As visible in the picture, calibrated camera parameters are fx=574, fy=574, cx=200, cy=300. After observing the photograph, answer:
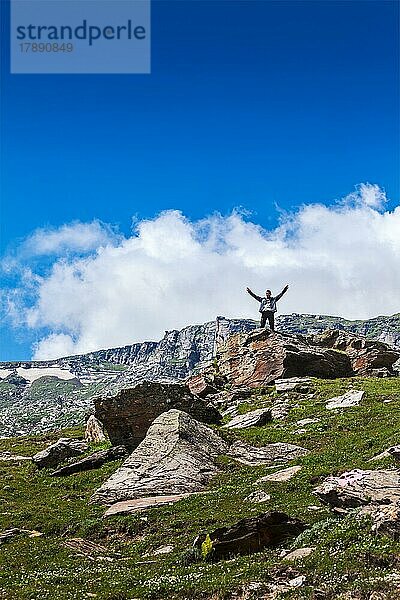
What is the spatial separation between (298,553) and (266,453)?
63.2ft

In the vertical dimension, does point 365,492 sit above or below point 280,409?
below

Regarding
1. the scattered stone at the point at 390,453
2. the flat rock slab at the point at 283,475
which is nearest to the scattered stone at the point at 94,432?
the flat rock slab at the point at 283,475

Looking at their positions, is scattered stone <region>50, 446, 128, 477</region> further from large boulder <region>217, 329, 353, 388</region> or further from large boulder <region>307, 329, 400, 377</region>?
large boulder <region>307, 329, 400, 377</region>

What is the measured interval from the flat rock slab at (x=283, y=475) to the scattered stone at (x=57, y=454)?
2011cm

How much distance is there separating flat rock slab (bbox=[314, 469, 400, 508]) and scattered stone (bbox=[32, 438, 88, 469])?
27.8 metres

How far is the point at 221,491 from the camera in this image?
30.1 meters

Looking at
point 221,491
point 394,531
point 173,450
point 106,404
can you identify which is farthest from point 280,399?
point 394,531

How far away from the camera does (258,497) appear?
90.8 ft

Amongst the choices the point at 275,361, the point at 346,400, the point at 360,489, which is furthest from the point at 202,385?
the point at 360,489

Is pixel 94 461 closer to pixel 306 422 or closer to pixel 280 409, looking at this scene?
pixel 306 422

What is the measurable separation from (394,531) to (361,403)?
3062 cm

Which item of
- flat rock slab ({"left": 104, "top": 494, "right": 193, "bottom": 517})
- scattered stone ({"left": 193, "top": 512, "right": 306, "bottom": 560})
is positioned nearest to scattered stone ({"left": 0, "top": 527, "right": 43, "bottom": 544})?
flat rock slab ({"left": 104, "top": 494, "right": 193, "bottom": 517})

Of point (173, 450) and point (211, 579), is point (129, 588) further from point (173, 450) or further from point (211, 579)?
point (173, 450)

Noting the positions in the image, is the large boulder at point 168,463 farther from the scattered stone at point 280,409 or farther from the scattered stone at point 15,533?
the scattered stone at point 280,409
